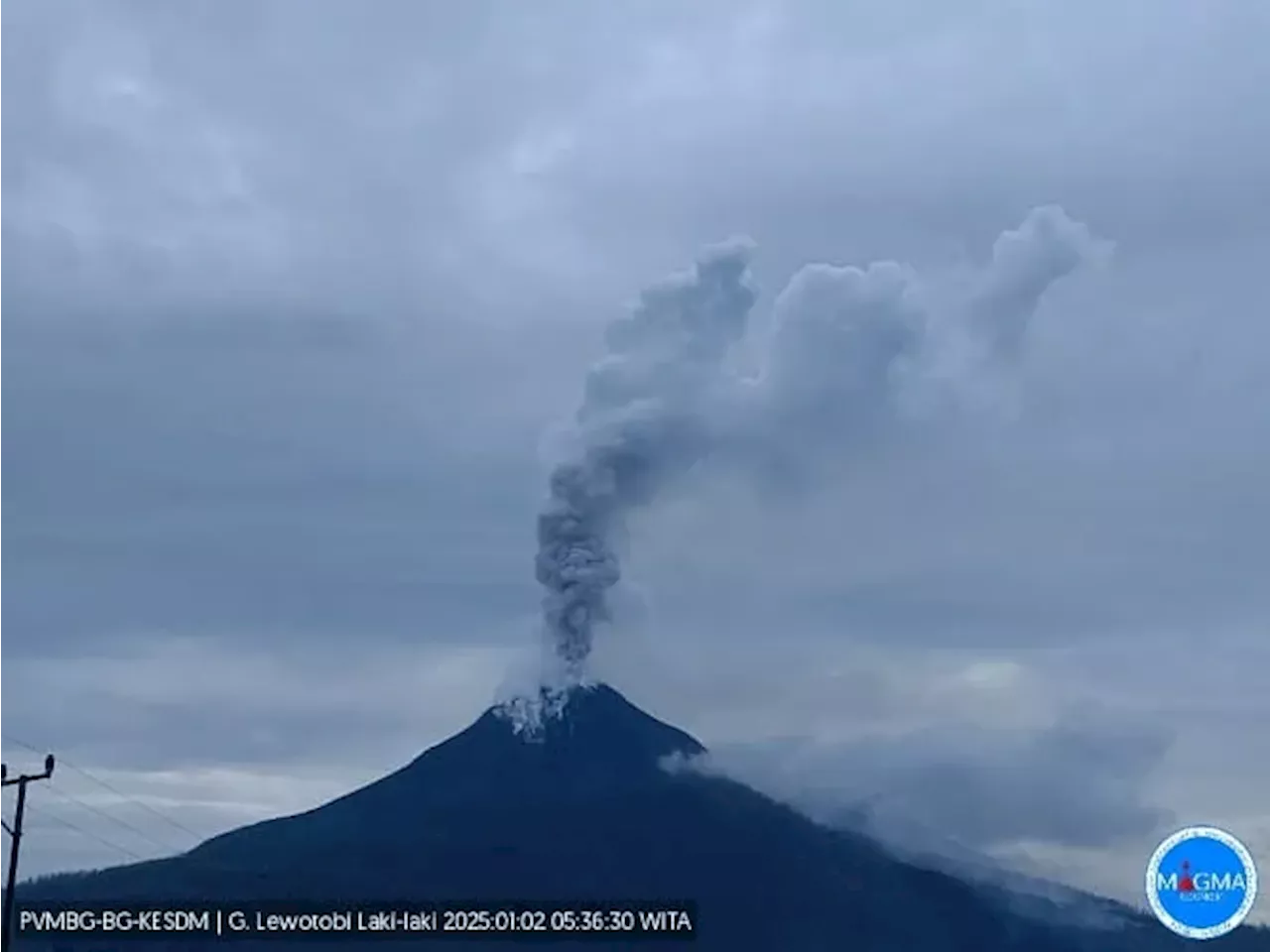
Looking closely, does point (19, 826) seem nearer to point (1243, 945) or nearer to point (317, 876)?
point (1243, 945)

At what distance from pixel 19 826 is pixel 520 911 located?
1992 inches

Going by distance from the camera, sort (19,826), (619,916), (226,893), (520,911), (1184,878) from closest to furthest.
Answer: (1184,878) < (19,826) < (619,916) < (520,911) < (226,893)

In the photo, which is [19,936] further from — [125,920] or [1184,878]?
[1184,878]

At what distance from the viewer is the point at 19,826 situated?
252 feet

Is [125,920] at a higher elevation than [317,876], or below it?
below

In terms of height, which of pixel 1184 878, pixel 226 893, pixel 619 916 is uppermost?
pixel 226 893

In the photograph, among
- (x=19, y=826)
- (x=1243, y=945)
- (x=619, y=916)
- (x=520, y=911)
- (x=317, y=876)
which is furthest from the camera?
(x=317, y=876)

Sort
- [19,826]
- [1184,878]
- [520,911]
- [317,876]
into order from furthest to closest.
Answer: [317,876] → [520,911] → [19,826] → [1184,878]

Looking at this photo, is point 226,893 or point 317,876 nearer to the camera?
point 226,893

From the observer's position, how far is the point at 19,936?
103125mm

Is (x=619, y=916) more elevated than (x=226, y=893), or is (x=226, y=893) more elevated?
Result: (x=226, y=893)

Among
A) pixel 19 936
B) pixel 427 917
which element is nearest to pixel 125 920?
pixel 19 936

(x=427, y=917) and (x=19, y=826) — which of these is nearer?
(x=19, y=826)

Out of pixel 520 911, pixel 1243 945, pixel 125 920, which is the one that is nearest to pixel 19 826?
pixel 125 920
